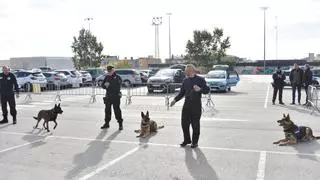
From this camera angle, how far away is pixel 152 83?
88.0 ft

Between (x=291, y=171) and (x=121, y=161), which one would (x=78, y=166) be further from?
(x=291, y=171)

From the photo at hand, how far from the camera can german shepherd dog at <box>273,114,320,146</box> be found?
9289mm

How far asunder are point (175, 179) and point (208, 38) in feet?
214

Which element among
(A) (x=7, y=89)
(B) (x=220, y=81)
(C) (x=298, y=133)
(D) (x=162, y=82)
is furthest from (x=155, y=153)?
(B) (x=220, y=81)

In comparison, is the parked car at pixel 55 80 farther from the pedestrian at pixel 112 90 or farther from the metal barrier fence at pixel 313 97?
the pedestrian at pixel 112 90

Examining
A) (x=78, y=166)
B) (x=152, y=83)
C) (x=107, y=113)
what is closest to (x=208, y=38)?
(x=152, y=83)

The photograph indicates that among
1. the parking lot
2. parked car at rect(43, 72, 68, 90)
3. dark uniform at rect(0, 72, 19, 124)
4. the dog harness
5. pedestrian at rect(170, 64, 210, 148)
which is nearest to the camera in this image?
the parking lot

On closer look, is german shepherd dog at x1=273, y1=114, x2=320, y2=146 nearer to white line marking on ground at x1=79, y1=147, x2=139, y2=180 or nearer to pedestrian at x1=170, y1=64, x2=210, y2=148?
pedestrian at x1=170, y1=64, x2=210, y2=148

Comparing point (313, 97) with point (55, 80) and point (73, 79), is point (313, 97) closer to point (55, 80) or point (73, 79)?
point (55, 80)

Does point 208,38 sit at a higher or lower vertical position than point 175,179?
higher

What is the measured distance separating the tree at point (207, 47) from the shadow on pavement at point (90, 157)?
201 ft

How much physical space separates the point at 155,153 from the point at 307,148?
310 centimetres

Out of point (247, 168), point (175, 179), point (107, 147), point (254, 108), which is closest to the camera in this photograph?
point (175, 179)

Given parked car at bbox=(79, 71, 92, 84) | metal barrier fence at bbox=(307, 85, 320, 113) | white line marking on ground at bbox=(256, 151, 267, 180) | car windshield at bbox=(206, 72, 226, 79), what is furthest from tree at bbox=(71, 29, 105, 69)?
white line marking on ground at bbox=(256, 151, 267, 180)
